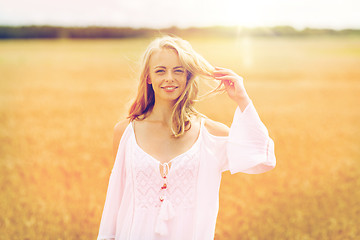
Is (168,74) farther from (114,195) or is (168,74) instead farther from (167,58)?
(114,195)

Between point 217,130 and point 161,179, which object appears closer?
point 161,179

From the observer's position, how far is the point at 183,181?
8.07 feet

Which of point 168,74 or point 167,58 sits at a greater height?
Result: point 167,58

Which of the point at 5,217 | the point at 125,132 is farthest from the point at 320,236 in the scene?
the point at 5,217

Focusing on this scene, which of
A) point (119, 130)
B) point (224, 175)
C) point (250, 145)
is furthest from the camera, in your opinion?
point (224, 175)

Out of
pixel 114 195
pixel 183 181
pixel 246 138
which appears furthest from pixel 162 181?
pixel 246 138

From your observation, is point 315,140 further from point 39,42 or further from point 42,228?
point 39,42

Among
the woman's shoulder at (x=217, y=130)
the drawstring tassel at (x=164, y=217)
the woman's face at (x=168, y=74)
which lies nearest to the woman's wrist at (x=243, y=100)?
the woman's shoulder at (x=217, y=130)

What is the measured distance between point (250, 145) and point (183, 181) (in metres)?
0.49

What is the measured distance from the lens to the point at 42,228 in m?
4.86

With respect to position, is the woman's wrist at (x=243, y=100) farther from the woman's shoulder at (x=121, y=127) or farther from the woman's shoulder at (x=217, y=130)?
the woman's shoulder at (x=121, y=127)

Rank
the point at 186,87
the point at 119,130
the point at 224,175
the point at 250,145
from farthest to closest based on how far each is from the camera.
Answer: the point at 224,175, the point at 119,130, the point at 186,87, the point at 250,145

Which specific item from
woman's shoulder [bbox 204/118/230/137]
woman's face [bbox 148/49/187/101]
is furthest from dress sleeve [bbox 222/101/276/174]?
woman's face [bbox 148/49/187/101]

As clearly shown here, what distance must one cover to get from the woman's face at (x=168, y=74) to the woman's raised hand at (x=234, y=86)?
24cm
